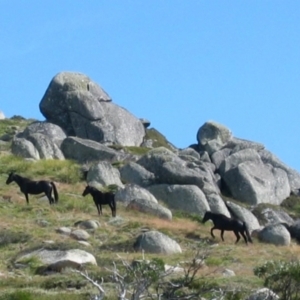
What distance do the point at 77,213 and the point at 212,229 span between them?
21.2 ft

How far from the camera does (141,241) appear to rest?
3903 centimetres

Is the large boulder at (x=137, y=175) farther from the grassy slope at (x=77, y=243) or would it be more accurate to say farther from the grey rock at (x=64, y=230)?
the grey rock at (x=64, y=230)

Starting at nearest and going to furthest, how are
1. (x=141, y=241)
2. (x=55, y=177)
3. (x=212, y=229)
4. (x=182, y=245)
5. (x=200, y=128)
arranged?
(x=141, y=241) → (x=182, y=245) → (x=212, y=229) → (x=55, y=177) → (x=200, y=128)

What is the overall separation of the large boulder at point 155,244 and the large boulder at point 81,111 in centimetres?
2993

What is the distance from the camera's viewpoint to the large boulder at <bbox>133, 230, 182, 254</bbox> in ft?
126

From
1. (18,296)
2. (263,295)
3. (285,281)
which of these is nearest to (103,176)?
(285,281)

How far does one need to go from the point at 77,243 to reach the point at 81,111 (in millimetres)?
30683

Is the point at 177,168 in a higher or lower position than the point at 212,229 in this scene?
higher

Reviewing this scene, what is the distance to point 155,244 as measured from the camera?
1521 inches

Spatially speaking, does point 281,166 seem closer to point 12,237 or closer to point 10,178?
point 10,178

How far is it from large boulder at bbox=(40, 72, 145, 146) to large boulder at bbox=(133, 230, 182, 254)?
2993cm

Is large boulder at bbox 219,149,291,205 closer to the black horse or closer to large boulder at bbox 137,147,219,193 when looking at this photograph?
large boulder at bbox 137,147,219,193

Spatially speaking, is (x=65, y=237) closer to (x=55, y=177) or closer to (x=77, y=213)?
(x=77, y=213)

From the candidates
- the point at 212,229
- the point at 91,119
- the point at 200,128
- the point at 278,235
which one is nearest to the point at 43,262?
the point at 212,229
